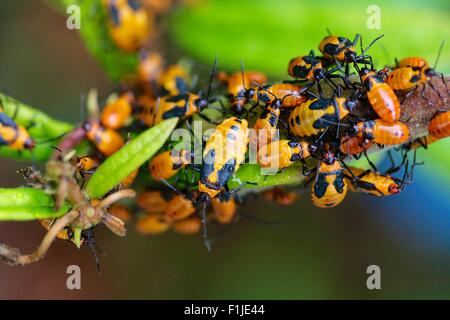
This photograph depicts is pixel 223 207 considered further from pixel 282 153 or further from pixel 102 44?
pixel 102 44

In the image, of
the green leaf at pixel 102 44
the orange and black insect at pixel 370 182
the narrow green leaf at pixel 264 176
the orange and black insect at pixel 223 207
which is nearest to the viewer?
the narrow green leaf at pixel 264 176

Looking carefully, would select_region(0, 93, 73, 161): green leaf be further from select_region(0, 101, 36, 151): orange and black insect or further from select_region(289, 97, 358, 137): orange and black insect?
select_region(289, 97, 358, 137): orange and black insect

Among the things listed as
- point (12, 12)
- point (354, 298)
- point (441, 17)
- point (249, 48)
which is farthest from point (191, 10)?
point (354, 298)

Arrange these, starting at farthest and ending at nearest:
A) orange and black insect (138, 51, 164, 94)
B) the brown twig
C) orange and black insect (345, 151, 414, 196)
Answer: orange and black insect (138, 51, 164, 94)
orange and black insect (345, 151, 414, 196)
the brown twig

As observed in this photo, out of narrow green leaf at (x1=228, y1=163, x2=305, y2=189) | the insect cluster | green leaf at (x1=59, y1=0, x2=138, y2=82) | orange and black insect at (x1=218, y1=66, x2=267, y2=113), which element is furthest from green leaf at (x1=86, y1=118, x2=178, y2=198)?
green leaf at (x1=59, y1=0, x2=138, y2=82)

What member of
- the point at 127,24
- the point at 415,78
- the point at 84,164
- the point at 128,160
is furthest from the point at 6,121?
the point at 415,78

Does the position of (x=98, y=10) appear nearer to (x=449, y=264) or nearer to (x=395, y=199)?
(x=395, y=199)

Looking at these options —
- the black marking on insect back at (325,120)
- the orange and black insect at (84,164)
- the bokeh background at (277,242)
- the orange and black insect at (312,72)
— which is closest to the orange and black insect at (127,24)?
the bokeh background at (277,242)

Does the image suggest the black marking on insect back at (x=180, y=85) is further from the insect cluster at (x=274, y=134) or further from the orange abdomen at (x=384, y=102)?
the orange abdomen at (x=384, y=102)
